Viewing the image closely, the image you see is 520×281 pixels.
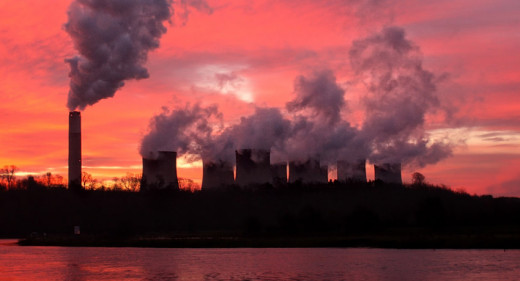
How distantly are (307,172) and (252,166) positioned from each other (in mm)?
24457

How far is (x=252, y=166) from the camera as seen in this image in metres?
108

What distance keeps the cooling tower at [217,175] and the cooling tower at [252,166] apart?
287 inches

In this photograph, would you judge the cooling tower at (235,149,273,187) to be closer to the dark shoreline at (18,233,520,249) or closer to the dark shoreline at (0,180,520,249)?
the dark shoreline at (0,180,520,249)

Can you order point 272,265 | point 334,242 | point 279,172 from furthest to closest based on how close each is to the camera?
1. point 279,172
2. point 334,242
3. point 272,265

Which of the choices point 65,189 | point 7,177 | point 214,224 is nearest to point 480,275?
point 214,224

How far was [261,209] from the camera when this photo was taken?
124 m

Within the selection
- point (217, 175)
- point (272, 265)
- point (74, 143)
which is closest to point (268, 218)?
point (217, 175)

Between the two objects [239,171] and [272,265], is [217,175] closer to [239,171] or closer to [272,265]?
[239,171]

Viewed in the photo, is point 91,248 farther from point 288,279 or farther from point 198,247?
point 288,279

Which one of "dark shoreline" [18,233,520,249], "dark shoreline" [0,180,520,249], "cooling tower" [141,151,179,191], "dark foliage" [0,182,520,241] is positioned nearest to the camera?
"dark shoreline" [18,233,520,249]

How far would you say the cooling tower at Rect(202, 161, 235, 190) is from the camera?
116000 millimetres

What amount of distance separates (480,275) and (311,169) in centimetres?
8238

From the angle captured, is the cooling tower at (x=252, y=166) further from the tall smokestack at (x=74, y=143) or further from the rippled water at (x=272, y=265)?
the rippled water at (x=272, y=265)

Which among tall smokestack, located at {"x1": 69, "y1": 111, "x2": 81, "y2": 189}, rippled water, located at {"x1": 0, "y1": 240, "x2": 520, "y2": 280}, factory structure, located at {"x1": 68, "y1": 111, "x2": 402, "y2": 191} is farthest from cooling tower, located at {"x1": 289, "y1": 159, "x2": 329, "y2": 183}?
rippled water, located at {"x1": 0, "y1": 240, "x2": 520, "y2": 280}
